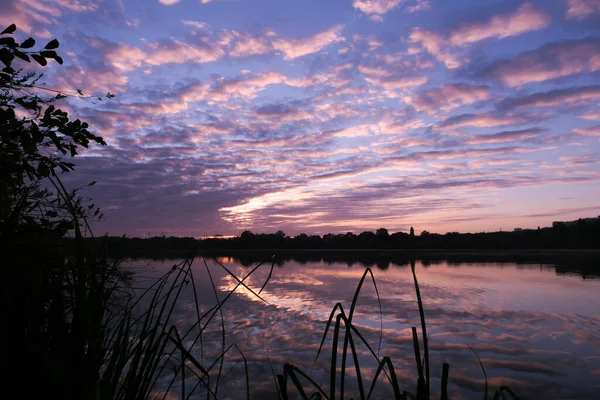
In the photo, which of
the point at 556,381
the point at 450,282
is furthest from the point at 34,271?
the point at 450,282

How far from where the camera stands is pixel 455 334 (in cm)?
1053

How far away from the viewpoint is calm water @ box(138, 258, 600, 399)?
733 centimetres

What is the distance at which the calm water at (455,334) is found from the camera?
24.1 ft

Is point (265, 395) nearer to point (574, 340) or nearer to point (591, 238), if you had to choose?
point (574, 340)

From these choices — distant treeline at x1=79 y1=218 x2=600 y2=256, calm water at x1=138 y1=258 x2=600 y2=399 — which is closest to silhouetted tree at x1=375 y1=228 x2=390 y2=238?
distant treeline at x1=79 y1=218 x2=600 y2=256

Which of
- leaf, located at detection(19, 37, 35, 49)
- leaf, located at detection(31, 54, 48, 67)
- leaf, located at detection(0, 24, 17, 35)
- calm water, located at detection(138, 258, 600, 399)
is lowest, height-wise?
calm water, located at detection(138, 258, 600, 399)

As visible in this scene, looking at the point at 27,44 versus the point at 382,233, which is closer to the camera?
the point at 27,44

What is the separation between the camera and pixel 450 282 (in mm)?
22609

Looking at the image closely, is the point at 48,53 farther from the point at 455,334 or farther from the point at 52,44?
the point at 455,334

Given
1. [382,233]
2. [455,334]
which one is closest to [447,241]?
[382,233]

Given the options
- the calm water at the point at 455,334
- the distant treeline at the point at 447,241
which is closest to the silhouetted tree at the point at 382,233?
the distant treeline at the point at 447,241

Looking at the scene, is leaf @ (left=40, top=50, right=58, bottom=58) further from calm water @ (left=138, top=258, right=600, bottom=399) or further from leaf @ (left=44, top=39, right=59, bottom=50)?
calm water @ (left=138, top=258, right=600, bottom=399)

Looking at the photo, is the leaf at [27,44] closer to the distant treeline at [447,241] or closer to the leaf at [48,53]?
the leaf at [48,53]

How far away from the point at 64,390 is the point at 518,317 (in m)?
Answer: 13.9
